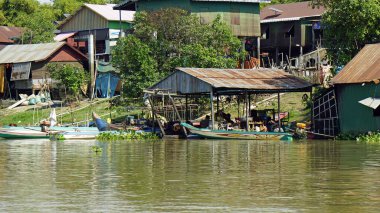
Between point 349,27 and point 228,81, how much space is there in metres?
5.77

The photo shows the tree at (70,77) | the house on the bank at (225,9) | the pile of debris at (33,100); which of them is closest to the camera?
the tree at (70,77)

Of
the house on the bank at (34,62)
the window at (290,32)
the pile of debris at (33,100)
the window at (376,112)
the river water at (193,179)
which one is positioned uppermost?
the window at (290,32)

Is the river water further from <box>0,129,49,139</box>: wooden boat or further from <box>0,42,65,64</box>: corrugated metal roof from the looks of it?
<box>0,42,65,64</box>: corrugated metal roof

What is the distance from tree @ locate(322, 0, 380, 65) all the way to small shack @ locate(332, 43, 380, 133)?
1.68m

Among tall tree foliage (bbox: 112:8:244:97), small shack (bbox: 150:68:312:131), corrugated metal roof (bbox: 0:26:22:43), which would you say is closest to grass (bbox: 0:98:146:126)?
tall tree foliage (bbox: 112:8:244:97)

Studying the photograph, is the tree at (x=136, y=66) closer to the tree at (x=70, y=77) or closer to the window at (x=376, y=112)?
the tree at (x=70, y=77)

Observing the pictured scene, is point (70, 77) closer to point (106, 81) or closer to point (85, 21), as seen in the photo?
point (106, 81)

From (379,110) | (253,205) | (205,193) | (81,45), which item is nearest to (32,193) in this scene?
(205,193)

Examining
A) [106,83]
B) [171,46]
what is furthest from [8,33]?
[171,46]

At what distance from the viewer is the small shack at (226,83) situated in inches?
1452

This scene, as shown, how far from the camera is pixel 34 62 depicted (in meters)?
55.4

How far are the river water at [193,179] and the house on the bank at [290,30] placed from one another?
81.7ft

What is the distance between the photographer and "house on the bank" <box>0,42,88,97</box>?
5556cm

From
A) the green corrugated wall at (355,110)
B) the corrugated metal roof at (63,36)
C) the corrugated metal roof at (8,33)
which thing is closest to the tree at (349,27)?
the green corrugated wall at (355,110)
